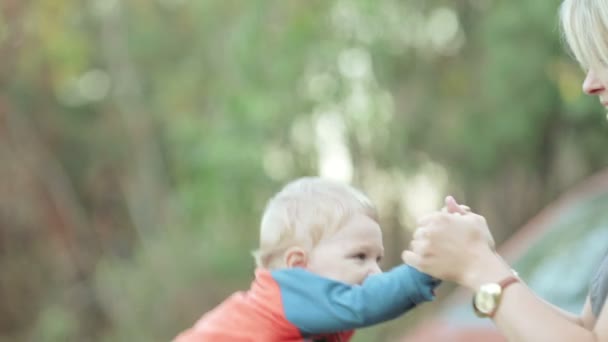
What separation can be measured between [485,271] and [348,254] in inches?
14.5

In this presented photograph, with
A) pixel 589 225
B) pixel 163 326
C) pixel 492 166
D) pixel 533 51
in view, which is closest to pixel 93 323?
pixel 163 326

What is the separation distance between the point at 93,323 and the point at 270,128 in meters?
4.16

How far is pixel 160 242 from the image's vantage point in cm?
1496

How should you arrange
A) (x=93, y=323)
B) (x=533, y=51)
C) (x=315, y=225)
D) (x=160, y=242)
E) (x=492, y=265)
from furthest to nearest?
(x=93, y=323) < (x=160, y=242) < (x=533, y=51) < (x=315, y=225) < (x=492, y=265)

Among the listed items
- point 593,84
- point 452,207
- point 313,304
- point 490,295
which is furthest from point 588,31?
point 313,304

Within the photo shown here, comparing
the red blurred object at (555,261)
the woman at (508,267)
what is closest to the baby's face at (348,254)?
the woman at (508,267)

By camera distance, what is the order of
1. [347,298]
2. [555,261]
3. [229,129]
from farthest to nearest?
[229,129], [555,261], [347,298]

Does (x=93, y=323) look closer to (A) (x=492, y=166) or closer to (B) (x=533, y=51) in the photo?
(A) (x=492, y=166)

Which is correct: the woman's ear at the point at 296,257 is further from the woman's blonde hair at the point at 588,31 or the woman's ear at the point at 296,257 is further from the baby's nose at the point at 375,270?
the woman's blonde hair at the point at 588,31

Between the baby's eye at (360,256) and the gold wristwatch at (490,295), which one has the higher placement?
the baby's eye at (360,256)

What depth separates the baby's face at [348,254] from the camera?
11.1 ft

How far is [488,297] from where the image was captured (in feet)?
Answer: 10.2

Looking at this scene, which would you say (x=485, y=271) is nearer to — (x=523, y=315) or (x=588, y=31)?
(x=523, y=315)

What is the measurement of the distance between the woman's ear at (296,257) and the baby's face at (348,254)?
0.01 m
